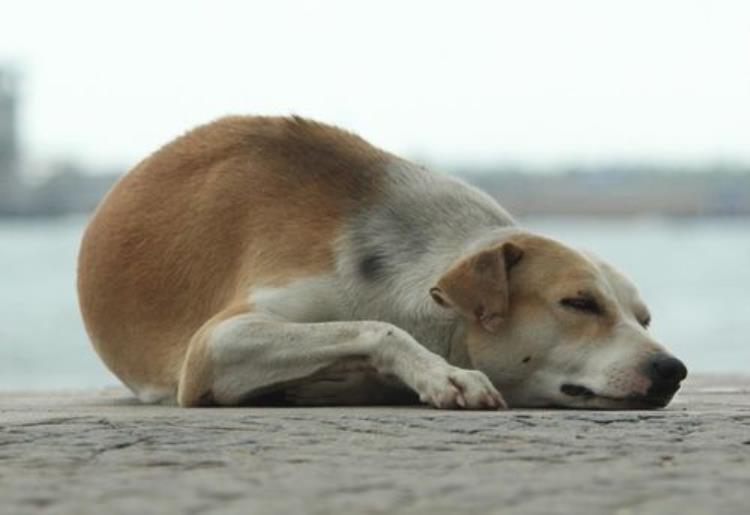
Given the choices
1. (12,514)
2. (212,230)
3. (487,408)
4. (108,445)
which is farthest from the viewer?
(212,230)

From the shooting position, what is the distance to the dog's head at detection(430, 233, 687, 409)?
5766mm

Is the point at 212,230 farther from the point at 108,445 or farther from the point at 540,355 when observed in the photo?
the point at 108,445

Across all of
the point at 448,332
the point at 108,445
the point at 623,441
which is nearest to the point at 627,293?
the point at 448,332

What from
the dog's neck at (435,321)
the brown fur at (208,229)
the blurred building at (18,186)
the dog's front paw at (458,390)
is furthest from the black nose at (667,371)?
the blurred building at (18,186)

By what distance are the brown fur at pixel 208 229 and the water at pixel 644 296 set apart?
5.08ft

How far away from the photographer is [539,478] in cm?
348

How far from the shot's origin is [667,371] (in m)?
5.55

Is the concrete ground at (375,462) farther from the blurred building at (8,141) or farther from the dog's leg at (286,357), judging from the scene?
the blurred building at (8,141)

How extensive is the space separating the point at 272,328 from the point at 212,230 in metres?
0.71

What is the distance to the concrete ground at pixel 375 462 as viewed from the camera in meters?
3.19

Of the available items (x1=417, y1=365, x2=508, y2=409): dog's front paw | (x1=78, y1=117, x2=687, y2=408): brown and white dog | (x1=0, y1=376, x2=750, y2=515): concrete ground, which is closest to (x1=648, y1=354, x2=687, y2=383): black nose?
(x1=78, y1=117, x2=687, y2=408): brown and white dog

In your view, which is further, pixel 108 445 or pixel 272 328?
pixel 272 328

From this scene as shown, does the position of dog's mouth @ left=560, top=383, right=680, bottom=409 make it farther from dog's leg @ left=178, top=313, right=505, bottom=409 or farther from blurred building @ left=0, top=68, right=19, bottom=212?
blurred building @ left=0, top=68, right=19, bottom=212

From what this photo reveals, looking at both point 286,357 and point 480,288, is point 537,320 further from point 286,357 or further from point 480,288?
point 286,357
